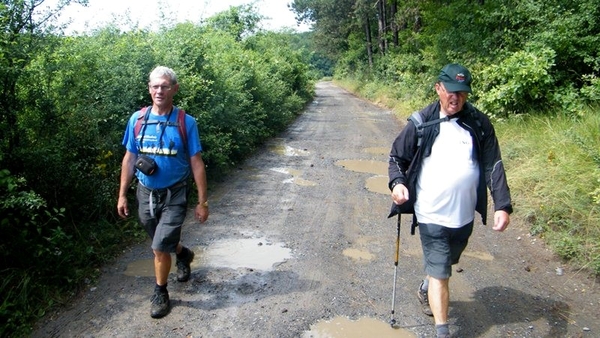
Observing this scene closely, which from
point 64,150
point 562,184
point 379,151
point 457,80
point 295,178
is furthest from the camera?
point 379,151

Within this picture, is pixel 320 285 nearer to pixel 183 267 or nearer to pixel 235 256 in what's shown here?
pixel 235 256

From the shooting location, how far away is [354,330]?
3.61 m

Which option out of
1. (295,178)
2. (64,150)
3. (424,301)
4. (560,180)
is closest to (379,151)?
(295,178)

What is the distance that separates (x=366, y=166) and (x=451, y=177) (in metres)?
5.91

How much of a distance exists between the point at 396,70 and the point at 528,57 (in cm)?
1769

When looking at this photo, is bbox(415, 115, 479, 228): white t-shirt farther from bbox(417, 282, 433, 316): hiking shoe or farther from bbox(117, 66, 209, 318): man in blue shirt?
bbox(117, 66, 209, 318): man in blue shirt

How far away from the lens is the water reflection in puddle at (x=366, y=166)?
28.8ft

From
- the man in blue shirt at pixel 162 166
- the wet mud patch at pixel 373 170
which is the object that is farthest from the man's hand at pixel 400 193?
the wet mud patch at pixel 373 170

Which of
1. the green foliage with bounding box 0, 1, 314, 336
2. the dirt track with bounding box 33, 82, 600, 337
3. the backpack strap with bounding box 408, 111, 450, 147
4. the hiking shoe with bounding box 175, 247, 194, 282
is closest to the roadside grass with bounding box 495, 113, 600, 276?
the dirt track with bounding box 33, 82, 600, 337

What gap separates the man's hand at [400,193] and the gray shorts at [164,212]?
1818 millimetres

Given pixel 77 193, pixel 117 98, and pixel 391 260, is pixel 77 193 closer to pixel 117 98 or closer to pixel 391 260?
pixel 117 98

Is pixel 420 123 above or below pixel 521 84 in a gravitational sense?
above

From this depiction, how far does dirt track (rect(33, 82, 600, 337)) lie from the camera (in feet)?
12.1

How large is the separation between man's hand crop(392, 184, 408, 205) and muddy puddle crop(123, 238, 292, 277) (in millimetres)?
1945
